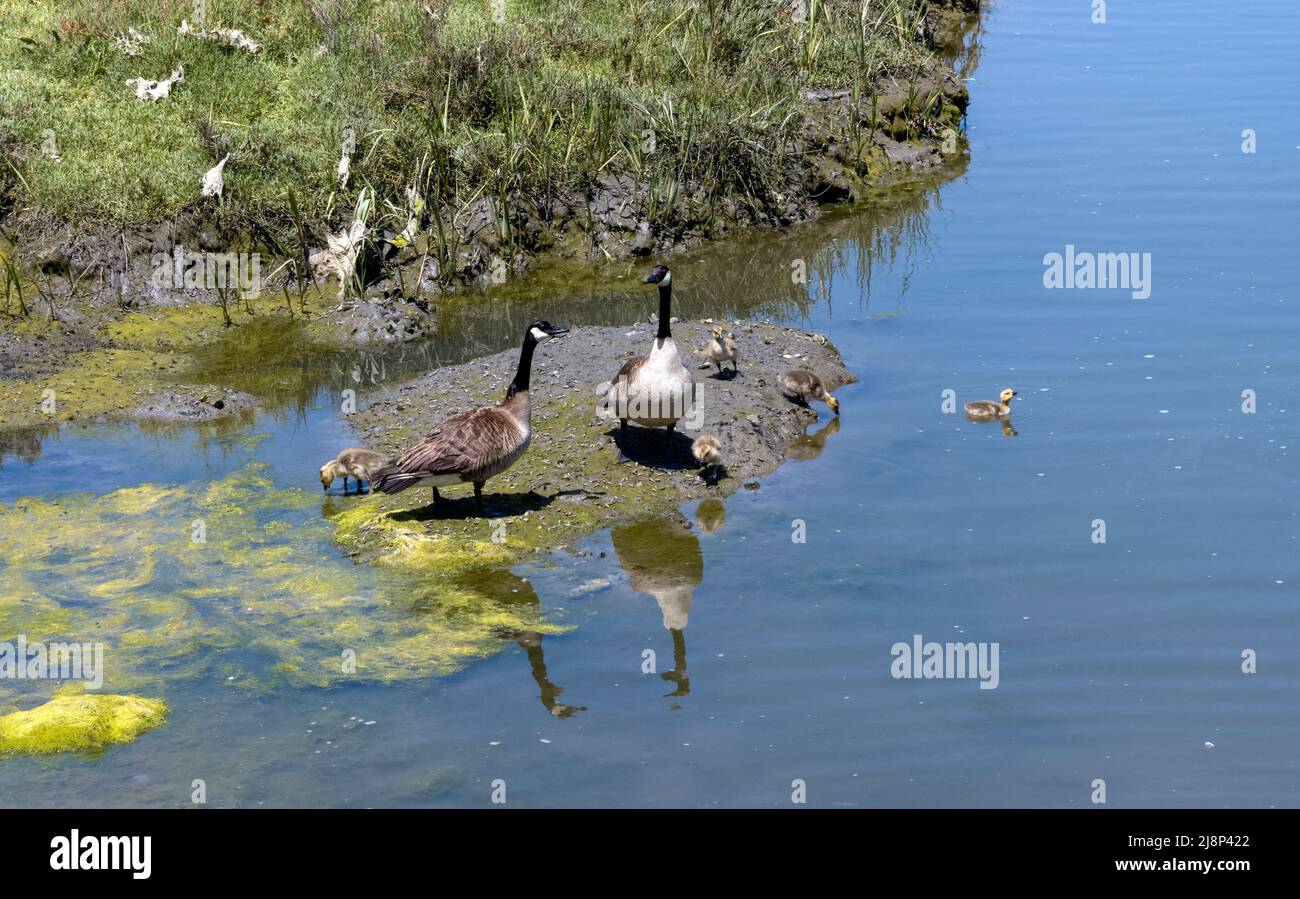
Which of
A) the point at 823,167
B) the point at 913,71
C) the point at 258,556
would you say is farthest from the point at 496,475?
the point at 913,71

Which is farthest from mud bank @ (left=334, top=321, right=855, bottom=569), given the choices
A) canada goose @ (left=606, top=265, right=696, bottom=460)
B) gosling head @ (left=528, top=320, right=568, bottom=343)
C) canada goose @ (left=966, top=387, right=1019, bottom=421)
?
canada goose @ (left=966, top=387, right=1019, bottom=421)

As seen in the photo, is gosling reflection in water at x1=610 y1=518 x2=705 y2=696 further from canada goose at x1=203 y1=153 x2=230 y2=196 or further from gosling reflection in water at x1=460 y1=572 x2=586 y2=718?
canada goose at x1=203 y1=153 x2=230 y2=196

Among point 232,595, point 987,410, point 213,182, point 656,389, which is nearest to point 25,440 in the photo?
point 232,595

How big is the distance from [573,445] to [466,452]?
194 centimetres

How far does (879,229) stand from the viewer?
2195 centimetres

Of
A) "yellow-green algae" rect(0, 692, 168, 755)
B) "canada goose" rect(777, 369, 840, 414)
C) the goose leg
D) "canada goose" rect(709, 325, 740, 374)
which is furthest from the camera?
"canada goose" rect(709, 325, 740, 374)

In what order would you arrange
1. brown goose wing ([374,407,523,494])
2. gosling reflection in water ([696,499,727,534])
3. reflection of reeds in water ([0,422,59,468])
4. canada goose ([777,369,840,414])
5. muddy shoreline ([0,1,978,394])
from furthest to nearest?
muddy shoreline ([0,1,978,394]) → canada goose ([777,369,840,414]) → reflection of reeds in water ([0,422,59,468]) → gosling reflection in water ([696,499,727,534]) → brown goose wing ([374,407,523,494])

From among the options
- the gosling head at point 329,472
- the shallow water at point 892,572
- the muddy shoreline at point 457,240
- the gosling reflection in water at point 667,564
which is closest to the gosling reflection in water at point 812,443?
the shallow water at point 892,572

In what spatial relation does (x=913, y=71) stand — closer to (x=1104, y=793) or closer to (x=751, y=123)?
(x=751, y=123)

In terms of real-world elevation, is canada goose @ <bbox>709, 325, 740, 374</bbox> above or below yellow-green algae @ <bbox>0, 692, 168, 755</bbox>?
above

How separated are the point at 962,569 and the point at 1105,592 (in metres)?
1.15

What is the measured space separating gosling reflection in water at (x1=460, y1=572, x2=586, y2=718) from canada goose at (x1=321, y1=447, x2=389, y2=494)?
6.79ft

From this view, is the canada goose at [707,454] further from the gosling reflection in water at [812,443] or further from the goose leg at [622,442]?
the gosling reflection in water at [812,443]

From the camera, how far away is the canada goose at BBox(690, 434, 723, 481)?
14133mm
